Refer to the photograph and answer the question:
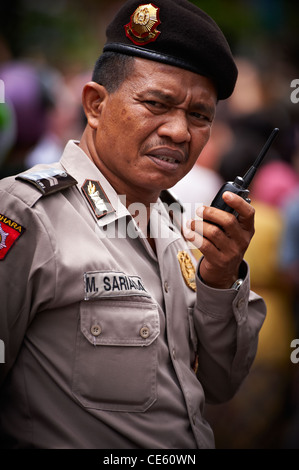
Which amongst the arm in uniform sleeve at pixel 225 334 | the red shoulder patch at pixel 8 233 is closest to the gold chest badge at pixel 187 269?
the arm in uniform sleeve at pixel 225 334

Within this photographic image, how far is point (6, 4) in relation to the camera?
495 inches

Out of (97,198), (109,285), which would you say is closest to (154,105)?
(97,198)

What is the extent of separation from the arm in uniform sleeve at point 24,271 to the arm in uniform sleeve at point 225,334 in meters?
0.66

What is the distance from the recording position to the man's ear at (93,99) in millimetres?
2443

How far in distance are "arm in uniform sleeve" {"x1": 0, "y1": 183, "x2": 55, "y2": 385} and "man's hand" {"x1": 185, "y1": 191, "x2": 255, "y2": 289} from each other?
56 centimetres

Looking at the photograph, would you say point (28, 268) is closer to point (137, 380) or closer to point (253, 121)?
point (137, 380)

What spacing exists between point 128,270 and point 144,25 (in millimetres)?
869

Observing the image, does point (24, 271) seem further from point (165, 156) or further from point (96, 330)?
point (165, 156)

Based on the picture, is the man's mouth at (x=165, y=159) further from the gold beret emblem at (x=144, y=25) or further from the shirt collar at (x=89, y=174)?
the gold beret emblem at (x=144, y=25)

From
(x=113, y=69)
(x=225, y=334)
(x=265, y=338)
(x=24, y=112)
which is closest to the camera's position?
(x=113, y=69)

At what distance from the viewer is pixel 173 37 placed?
90.5 inches

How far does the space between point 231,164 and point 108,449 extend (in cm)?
329
